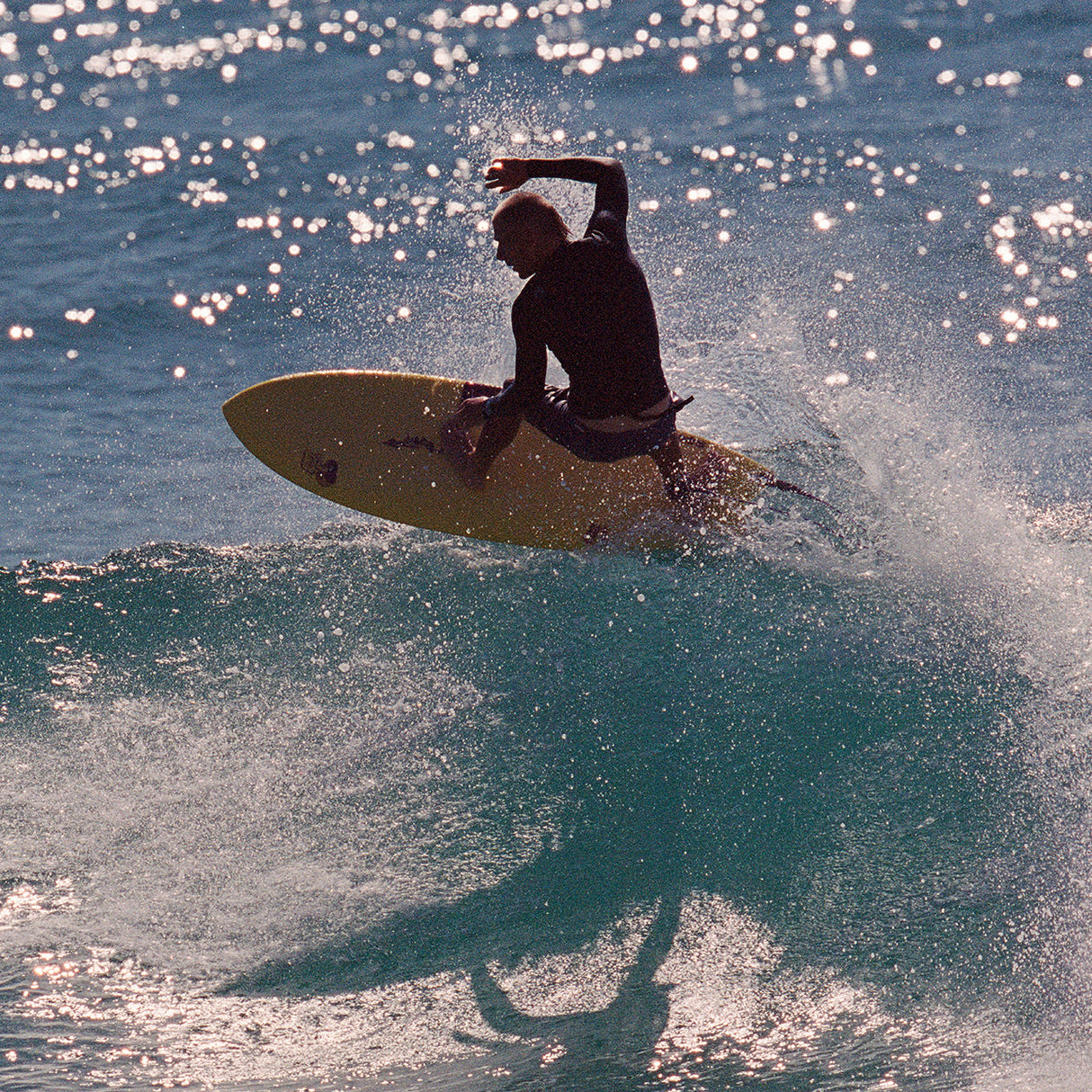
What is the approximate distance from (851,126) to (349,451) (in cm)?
1024

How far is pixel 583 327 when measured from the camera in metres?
5.29

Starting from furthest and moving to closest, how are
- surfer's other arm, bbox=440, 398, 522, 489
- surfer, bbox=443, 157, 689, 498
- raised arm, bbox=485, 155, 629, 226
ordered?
surfer's other arm, bbox=440, 398, 522, 489, raised arm, bbox=485, 155, 629, 226, surfer, bbox=443, 157, 689, 498

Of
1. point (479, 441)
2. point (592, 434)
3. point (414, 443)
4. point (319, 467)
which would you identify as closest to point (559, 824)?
point (592, 434)

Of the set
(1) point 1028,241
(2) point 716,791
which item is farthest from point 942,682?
(1) point 1028,241

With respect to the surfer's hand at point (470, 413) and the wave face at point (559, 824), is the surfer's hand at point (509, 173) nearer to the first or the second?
the surfer's hand at point (470, 413)

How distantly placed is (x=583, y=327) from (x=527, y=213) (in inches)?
22.2

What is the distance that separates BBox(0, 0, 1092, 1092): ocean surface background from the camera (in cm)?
456

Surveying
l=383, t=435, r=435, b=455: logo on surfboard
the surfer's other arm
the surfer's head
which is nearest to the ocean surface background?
the surfer's other arm

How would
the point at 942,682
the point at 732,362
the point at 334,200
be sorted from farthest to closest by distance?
the point at 334,200, the point at 732,362, the point at 942,682

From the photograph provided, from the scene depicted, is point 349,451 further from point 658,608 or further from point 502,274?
point 502,274

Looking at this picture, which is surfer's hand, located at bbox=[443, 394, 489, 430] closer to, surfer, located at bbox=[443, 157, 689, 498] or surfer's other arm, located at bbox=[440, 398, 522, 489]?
surfer's other arm, located at bbox=[440, 398, 522, 489]

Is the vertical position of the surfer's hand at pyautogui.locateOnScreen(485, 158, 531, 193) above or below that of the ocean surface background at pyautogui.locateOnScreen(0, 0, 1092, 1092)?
above

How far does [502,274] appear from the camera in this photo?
12328 mm

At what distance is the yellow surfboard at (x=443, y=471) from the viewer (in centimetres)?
647
